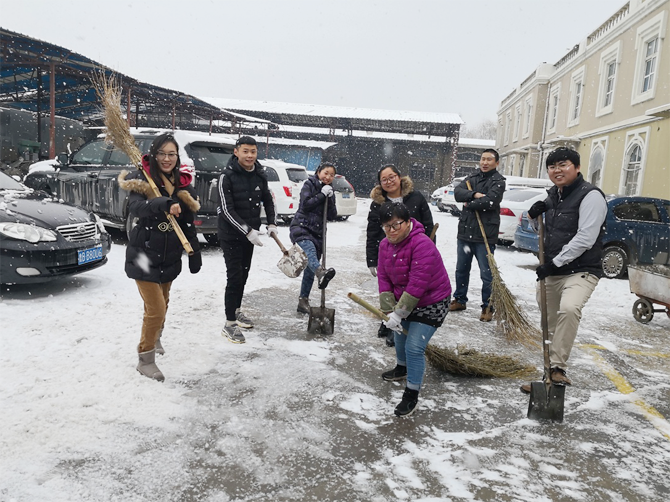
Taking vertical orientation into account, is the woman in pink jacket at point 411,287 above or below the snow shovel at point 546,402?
above

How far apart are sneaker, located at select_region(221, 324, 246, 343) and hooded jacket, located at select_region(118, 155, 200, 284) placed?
109 cm

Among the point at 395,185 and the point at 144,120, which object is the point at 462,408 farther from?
the point at 144,120

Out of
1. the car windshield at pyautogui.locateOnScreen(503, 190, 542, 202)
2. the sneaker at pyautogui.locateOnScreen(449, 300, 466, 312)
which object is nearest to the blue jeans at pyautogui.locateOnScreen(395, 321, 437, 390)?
the sneaker at pyautogui.locateOnScreen(449, 300, 466, 312)

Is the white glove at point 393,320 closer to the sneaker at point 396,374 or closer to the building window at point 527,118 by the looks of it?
the sneaker at point 396,374

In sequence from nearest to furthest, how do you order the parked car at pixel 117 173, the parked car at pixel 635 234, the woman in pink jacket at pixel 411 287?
the woman in pink jacket at pixel 411 287 < the parked car at pixel 117 173 < the parked car at pixel 635 234

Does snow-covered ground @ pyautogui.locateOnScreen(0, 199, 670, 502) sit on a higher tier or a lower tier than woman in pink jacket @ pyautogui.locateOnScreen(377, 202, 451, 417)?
lower

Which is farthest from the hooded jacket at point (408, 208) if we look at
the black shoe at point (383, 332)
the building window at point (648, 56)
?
the building window at point (648, 56)

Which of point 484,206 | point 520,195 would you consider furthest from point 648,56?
point 484,206

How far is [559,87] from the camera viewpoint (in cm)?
2450

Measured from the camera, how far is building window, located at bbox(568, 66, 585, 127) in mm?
21053

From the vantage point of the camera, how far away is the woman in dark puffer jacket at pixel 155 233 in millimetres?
3203

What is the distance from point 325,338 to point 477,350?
4.90 ft

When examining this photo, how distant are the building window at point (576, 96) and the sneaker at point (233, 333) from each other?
21.7m

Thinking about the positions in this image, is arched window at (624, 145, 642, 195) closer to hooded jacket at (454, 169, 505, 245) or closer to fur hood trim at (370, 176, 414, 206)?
hooded jacket at (454, 169, 505, 245)
